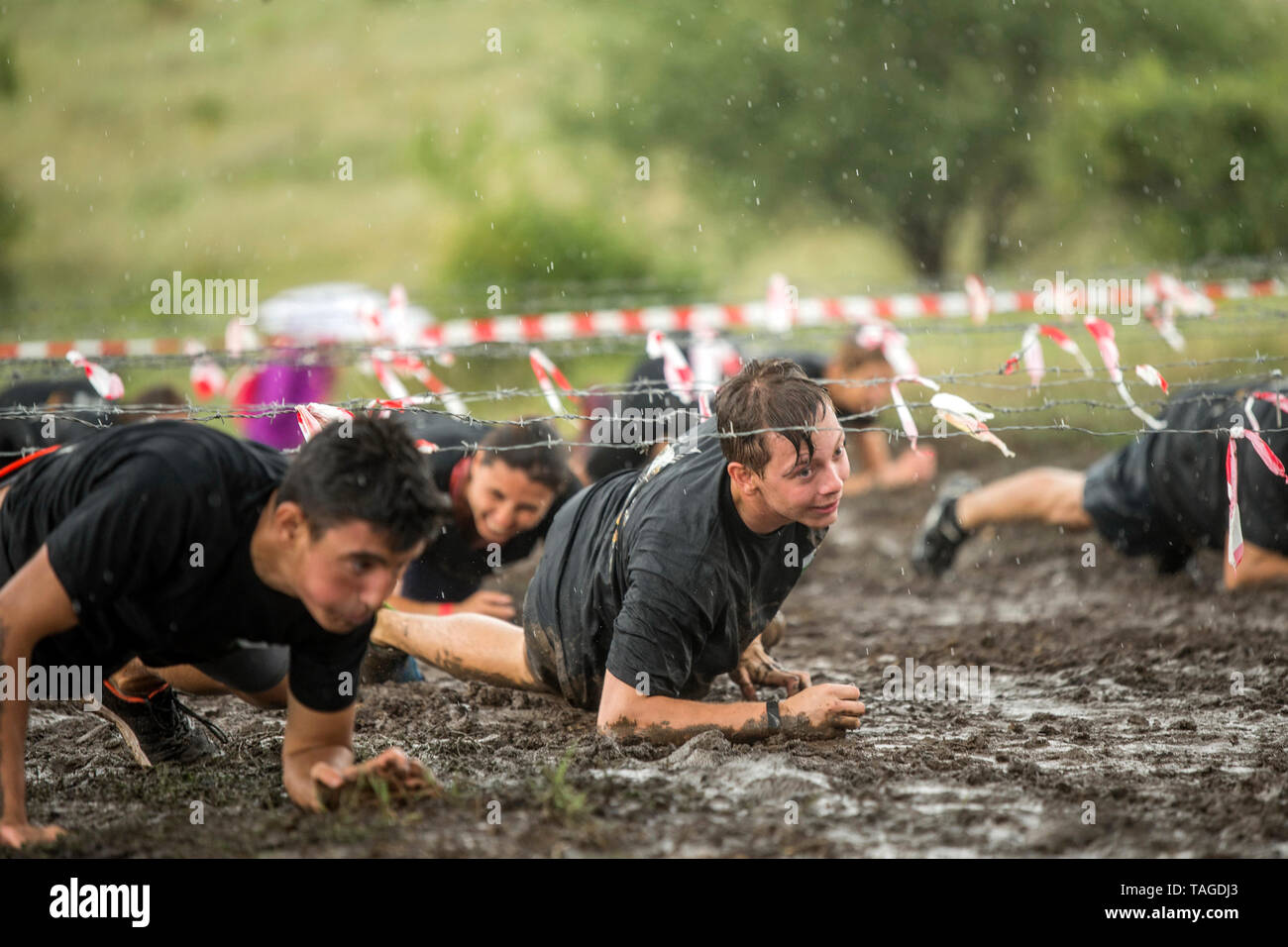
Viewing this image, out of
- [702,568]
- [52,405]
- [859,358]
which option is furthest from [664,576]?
[859,358]

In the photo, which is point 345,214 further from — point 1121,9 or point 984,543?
point 984,543

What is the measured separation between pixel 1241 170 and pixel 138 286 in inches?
779

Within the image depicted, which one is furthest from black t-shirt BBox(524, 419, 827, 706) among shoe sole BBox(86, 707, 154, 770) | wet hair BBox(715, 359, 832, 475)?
shoe sole BBox(86, 707, 154, 770)

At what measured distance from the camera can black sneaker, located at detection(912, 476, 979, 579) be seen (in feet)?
24.3

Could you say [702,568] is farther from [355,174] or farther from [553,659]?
[355,174]

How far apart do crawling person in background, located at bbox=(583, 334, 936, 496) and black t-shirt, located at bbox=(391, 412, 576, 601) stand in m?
0.59

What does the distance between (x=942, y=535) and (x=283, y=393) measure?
478 centimetres

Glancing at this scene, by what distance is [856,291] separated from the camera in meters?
19.0

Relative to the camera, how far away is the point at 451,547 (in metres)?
5.65

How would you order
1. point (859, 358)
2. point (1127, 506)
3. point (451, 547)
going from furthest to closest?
point (859, 358)
point (1127, 506)
point (451, 547)

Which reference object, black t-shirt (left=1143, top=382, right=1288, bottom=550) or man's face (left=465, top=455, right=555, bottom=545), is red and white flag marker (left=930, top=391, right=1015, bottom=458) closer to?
black t-shirt (left=1143, top=382, right=1288, bottom=550)

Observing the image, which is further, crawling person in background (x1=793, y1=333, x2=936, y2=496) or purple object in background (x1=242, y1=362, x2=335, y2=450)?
purple object in background (x1=242, y1=362, x2=335, y2=450)

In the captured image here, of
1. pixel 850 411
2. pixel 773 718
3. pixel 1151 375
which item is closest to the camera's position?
pixel 773 718

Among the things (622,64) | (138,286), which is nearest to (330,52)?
(138,286)
